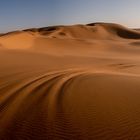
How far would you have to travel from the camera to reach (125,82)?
8219 millimetres

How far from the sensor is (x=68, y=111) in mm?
5637

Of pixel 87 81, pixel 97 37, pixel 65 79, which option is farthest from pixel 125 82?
pixel 97 37

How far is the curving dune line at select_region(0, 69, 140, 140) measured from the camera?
4695 millimetres

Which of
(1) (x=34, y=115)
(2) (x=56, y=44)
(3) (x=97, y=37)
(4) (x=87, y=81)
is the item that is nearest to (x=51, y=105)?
(1) (x=34, y=115)

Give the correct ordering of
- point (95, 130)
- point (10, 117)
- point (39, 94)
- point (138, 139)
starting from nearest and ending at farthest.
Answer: point (138, 139)
point (95, 130)
point (10, 117)
point (39, 94)

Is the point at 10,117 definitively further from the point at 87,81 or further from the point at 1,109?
the point at 87,81

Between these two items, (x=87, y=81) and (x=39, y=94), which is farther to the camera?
(x=87, y=81)

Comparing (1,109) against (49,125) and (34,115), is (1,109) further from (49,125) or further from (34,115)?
(49,125)

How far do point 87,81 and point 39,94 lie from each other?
Answer: 6.61 feet

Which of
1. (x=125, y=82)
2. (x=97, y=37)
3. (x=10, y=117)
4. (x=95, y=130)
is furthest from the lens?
(x=97, y=37)

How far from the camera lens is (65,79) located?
28.2 ft

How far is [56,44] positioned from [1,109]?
22.6 meters

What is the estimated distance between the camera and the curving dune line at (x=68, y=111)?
185 inches

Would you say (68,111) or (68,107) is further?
(68,107)
